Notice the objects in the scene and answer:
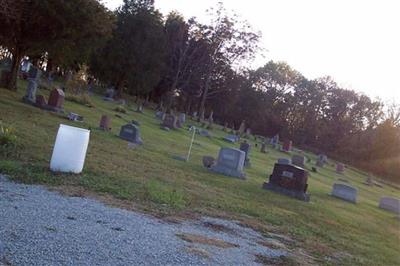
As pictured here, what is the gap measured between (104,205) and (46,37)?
1876 centimetres

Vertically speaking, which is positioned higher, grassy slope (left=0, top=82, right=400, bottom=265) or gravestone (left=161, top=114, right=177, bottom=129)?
gravestone (left=161, top=114, right=177, bottom=129)

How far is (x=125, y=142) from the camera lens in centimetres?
1912

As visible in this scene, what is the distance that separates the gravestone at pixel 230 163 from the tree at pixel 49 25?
36.6 feet

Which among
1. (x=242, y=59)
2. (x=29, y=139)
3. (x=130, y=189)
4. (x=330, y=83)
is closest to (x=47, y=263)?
(x=130, y=189)

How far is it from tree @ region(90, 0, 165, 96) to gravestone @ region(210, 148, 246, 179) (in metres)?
35.7

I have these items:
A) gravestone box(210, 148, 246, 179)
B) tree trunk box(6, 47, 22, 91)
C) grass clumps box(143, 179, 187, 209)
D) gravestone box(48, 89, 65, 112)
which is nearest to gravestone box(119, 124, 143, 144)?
gravestone box(210, 148, 246, 179)

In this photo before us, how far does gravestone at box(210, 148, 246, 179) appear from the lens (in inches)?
722

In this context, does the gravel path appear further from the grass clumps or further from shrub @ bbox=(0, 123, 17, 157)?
shrub @ bbox=(0, 123, 17, 157)

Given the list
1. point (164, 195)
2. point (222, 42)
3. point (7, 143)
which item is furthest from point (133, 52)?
point (164, 195)

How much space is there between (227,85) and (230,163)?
158 feet

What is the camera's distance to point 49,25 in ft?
79.6

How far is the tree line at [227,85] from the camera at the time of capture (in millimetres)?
52656

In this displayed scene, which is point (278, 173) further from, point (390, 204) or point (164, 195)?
point (164, 195)

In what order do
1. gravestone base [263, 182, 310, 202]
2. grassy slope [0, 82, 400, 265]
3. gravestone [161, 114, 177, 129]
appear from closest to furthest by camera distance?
grassy slope [0, 82, 400, 265], gravestone base [263, 182, 310, 202], gravestone [161, 114, 177, 129]
